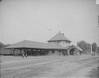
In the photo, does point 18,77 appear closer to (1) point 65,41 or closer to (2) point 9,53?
(2) point 9,53

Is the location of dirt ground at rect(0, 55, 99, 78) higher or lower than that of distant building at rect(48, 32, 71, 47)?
lower

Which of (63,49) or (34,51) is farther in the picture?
(63,49)

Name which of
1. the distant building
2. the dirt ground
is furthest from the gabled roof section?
the dirt ground

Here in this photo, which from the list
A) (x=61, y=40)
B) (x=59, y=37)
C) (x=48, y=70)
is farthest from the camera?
(x=59, y=37)

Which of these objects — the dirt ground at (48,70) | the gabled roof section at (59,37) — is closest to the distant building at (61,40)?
the gabled roof section at (59,37)

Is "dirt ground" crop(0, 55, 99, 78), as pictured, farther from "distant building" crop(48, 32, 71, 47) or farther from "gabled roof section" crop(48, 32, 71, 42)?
"gabled roof section" crop(48, 32, 71, 42)

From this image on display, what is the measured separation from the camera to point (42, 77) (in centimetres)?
673

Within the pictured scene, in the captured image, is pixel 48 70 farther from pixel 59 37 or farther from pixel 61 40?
pixel 59 37

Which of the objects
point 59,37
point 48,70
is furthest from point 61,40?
point 48,70

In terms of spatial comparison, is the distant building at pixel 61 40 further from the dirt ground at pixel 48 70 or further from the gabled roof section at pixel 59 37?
the dirt ground at pixel 48 70

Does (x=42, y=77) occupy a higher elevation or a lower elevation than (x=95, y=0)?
lower

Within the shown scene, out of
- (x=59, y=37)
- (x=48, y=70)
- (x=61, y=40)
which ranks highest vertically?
(x=59, y=37)

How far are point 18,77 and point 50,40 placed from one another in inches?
1652

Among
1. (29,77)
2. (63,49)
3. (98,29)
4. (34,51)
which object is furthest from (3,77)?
(63,49)
